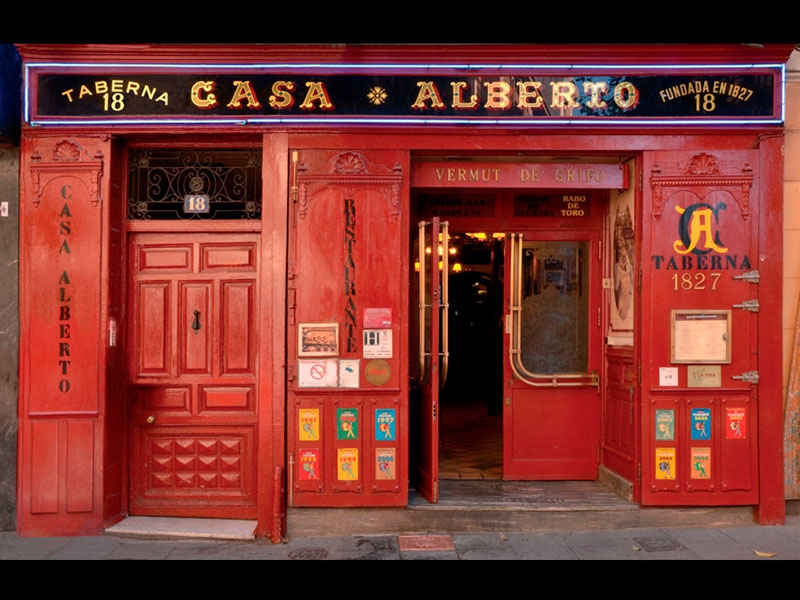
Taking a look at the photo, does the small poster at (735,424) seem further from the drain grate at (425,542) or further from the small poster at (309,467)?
the small poster at (309,467)

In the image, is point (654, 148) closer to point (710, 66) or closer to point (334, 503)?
point (710, 66)

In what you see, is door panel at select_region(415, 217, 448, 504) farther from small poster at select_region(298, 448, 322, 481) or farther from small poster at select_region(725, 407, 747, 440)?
small poster at select_region(725, 407, 747, 440)

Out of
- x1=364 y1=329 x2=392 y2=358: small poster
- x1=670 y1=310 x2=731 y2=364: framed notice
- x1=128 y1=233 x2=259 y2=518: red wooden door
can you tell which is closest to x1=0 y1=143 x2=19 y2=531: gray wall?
x1=128 y1=233 x2=259 y2=518: red wooden door

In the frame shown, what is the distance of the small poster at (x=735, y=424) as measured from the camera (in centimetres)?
614

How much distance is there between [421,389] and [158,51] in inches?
160

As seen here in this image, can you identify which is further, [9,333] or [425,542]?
[9,333]

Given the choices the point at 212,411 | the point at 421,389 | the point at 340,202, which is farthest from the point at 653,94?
the point at 212,411

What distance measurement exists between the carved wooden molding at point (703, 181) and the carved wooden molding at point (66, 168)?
5.21 meters

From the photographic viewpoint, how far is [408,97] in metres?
6.15

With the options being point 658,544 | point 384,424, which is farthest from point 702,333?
point 384,424

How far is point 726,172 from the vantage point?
618 cm

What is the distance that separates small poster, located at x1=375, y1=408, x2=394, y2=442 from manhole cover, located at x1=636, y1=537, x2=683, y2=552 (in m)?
2.41

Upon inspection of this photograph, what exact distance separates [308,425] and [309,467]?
1.27 feet

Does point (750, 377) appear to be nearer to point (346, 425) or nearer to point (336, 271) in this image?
point (346, 425)
